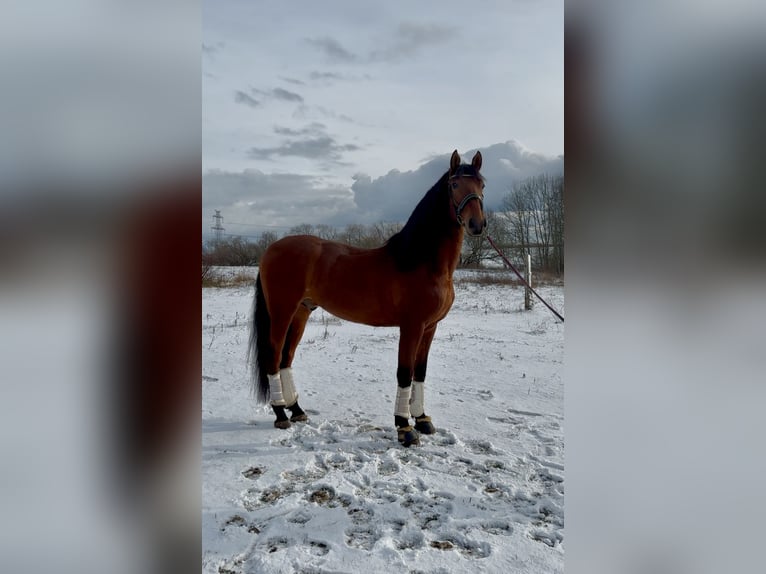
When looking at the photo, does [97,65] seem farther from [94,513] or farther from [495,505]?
[495,505]

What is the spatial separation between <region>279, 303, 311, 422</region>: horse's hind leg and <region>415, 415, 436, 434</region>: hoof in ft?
2.68

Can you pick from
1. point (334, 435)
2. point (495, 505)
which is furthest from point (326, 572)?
point (334, 435)

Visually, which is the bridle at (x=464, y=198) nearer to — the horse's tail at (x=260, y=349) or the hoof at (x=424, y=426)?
the hoof at (x=424, y=426)

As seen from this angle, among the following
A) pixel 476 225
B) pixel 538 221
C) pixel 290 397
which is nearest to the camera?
pixel 476 225

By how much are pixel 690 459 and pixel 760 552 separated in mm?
84

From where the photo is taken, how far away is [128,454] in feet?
1.45

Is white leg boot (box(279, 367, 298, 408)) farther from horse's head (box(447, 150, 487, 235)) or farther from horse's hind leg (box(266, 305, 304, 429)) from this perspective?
horse's head (box(447, 150, 487, 235))

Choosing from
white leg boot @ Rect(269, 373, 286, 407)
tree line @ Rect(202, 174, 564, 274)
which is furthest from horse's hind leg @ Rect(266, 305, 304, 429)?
tree line @ Rect(202, 174, 564, 274)

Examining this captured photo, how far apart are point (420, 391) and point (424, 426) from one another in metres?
0.23

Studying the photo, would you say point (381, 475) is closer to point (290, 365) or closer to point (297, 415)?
point (297, 415)

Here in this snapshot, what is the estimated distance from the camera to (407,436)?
272 centimetres

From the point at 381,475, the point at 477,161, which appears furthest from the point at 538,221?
the point at 381,475

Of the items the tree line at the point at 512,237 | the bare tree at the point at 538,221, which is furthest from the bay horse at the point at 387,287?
the bare tree at the point at 538,221

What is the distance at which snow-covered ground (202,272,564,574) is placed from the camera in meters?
1.65
